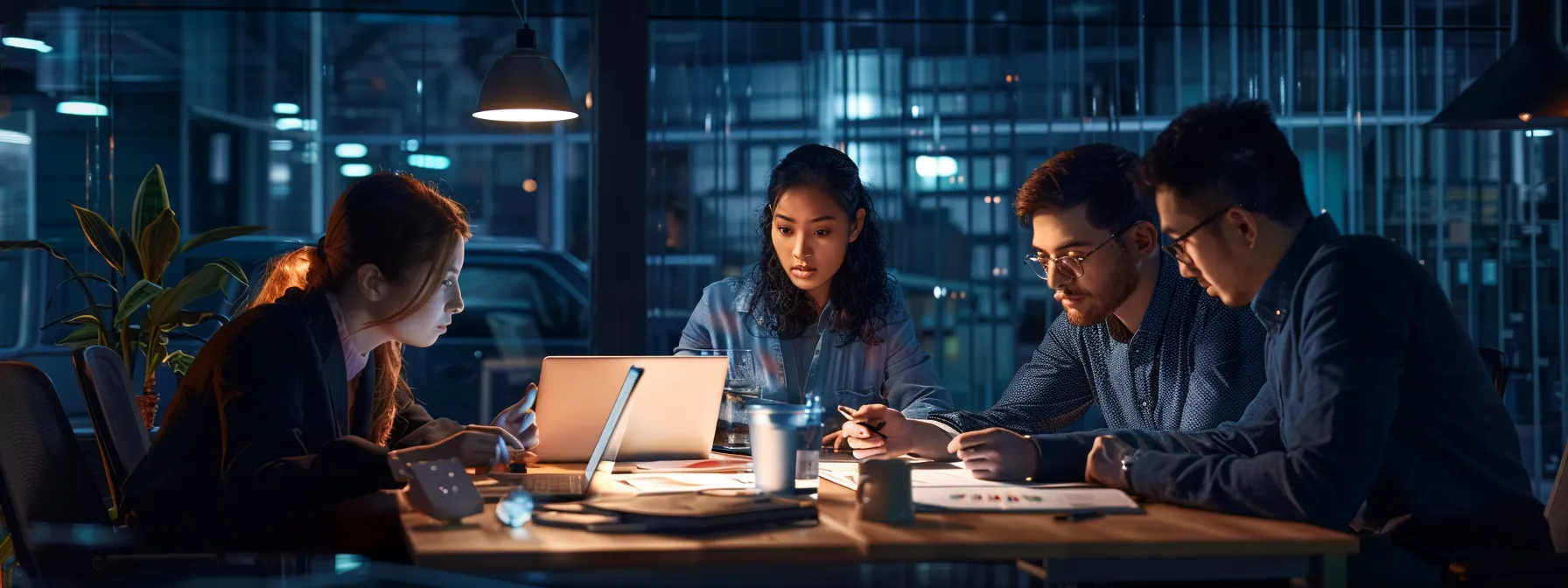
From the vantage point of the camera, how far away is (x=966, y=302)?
4793 millimetres

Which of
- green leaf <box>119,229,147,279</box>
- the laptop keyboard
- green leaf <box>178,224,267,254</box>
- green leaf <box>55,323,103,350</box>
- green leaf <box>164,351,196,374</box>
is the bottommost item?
the laptop keyboard

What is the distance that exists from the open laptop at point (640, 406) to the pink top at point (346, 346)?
1.05 ft

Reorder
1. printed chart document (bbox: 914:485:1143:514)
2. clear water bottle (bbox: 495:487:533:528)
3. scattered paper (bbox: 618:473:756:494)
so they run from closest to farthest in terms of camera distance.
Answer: clear water bottle (bbox: 495:487:533:528), printed chart document (bbox: 914:485:1143:514), scattered paper (bbox: 618:473:756:494)

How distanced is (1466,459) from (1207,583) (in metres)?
0.37

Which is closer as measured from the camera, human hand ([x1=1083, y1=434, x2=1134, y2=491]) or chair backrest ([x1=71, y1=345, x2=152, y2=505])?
human hand ([x1=1083, y1=434, x2=1134, y2=491])

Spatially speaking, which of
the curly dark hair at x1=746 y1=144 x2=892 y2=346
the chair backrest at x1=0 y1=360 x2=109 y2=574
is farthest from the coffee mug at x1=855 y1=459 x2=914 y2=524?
the curly dark hair at x1=746 y1=144 x2=892 y2=346

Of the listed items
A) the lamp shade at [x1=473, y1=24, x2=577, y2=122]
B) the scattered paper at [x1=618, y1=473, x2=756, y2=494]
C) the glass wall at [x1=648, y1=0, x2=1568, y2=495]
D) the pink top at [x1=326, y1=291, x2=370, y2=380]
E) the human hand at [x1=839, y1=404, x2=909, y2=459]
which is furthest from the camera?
the glass wall at [x1=648, y1=0, x2=1568, y2=495]

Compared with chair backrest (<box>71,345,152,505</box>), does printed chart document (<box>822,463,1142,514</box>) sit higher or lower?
lower

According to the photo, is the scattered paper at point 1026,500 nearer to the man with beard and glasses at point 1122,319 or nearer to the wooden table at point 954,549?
the wooden table at point 954,549

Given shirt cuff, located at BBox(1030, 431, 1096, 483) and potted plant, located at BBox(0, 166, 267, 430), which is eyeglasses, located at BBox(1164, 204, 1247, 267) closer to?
shirt cuff, located at BBox(1030, 431, 1096, 483)

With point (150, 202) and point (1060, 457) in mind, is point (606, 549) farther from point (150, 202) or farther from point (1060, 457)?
point (150, 202)

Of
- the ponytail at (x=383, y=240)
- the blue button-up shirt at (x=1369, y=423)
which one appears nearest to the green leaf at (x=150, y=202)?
the ponytail at (x=383, y=240)

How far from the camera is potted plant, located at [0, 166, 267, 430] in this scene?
3.82 meters

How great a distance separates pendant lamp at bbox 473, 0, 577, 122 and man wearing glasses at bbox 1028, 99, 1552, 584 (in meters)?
1.95
